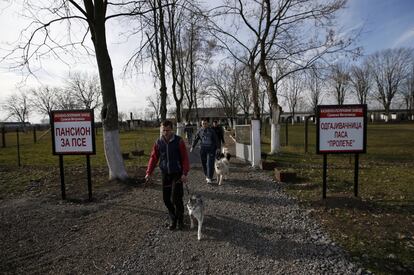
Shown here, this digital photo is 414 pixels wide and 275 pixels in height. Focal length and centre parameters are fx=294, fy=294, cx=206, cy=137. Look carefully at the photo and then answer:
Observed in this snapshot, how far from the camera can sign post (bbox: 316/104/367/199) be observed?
21.7 feet

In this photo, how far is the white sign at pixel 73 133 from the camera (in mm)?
7148

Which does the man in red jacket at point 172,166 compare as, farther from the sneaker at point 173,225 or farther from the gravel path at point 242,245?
the gravel path at point 242,245

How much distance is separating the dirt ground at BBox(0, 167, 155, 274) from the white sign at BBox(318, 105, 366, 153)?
4243 mm

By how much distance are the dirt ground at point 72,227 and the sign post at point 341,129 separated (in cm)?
421

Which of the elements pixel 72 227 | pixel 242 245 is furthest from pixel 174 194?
pixel 72 227

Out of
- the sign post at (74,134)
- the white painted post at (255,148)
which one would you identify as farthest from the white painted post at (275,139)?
the sign post at (74,134)

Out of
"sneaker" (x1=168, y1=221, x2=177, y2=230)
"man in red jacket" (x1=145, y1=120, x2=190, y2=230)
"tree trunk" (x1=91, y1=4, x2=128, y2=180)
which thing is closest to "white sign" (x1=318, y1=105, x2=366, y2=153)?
"man in red jacket" (x1=145, y1=120, x2=190, y2=230)

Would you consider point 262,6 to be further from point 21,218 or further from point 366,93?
point 366,93

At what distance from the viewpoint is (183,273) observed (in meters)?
3.78

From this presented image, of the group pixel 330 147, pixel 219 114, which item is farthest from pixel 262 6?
pixel 219 114

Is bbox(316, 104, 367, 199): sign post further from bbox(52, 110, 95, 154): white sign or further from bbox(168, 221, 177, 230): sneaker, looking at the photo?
bbox(52, 110, 95, 154): white sign

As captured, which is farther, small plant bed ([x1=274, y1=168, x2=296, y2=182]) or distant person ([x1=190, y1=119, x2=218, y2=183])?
small plant bed ([x1=274, y1=168, x2=296, y2=182])

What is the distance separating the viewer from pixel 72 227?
5.49 meters

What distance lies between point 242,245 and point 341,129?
3.76m
